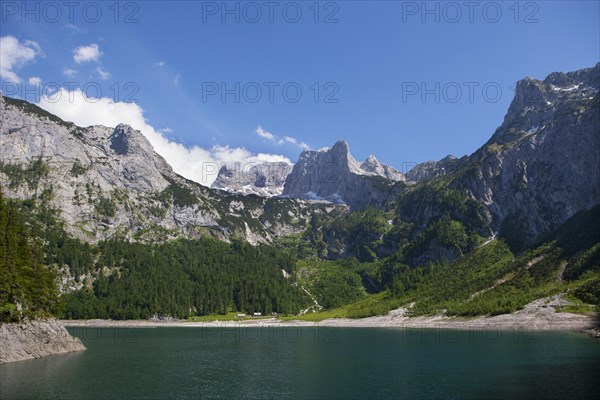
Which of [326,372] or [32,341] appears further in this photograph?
[32,341]

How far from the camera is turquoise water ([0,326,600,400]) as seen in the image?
2329 inches

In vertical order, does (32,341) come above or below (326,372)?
above

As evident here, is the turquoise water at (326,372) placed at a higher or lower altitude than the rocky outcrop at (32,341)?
lower

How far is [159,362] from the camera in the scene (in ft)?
296

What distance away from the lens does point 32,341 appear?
8981cm

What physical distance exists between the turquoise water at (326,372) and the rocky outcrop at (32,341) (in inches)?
149

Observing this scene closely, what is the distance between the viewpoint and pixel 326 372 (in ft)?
250

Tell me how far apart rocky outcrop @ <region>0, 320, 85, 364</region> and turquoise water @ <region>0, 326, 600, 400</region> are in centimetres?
377

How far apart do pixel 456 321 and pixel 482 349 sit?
71938mm

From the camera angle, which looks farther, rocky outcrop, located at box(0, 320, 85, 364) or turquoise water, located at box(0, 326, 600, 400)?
rocky outcrop, located at box(0, 320, 85, 364)

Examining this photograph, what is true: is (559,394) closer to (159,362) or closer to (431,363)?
(431,363)

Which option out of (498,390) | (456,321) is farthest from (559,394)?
(456,321)

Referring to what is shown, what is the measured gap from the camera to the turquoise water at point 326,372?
194 ft

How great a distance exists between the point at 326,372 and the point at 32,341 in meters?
60.5
